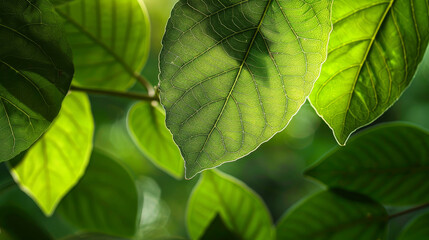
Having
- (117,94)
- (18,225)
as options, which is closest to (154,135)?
(117,94)

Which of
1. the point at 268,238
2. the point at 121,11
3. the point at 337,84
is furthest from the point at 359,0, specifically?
the point at 268,238

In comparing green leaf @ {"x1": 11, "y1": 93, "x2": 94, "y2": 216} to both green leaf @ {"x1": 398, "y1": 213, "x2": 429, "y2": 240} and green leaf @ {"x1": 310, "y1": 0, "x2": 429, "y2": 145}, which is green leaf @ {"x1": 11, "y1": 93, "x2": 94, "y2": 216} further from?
green leaf @ {"x1": 398, "y1": 213, "x2": 429, "y2": 240}

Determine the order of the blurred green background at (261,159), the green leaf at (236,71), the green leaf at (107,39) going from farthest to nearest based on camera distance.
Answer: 1. the blurred green background at (261,159)
2. the green leaf at (107,39)
3. the green leaf at (236,71)

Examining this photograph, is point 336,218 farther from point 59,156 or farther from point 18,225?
point 18,225

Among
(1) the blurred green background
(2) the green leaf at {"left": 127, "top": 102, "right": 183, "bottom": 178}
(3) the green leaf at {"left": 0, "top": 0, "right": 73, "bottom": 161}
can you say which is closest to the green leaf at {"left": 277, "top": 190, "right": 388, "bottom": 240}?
(2) the green leaf at {"left": 127, "top": 102, "right": 183, "bottom": 178}

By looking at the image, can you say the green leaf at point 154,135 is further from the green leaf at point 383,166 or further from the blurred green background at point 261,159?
the blurred green background at point 261,159

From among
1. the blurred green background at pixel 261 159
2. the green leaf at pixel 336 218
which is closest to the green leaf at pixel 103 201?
the green leaf at pixel 336 218

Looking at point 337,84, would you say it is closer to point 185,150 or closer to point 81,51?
point 185,150
